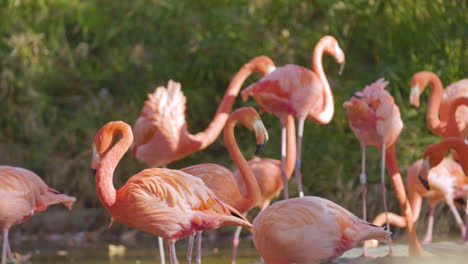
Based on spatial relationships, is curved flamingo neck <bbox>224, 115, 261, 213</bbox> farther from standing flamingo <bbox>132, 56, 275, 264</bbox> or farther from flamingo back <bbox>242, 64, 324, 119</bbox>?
standing flamingo <bbox>132, 56, 275, 264</bbox>

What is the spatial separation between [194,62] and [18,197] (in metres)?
4.89

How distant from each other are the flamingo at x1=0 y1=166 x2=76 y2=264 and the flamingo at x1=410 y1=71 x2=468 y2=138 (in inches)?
112

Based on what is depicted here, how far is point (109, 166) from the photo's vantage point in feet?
13.2

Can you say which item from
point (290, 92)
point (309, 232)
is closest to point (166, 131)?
point (290, 92)

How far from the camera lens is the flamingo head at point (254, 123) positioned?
13.4ft

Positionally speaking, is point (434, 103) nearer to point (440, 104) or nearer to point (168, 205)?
point (440, 104)

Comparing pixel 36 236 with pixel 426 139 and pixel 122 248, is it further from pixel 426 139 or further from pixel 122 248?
pixel 426 139

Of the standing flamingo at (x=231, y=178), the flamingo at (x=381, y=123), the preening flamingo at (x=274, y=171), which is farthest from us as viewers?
the preening flamingo at (x=274, y=171)

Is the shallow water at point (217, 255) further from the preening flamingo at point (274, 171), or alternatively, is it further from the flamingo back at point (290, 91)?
the flamingo back at point (290, 91)

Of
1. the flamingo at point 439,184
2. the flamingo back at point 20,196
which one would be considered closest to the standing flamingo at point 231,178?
the flamingo back at point 20,196

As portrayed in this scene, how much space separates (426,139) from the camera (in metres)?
7.72

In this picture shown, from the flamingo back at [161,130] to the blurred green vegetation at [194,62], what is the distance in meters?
2.11

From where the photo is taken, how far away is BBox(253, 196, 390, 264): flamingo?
12.9 ft

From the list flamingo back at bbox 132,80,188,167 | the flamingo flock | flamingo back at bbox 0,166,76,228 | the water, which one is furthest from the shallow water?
flamingo back at bbox 0,166,76,228
